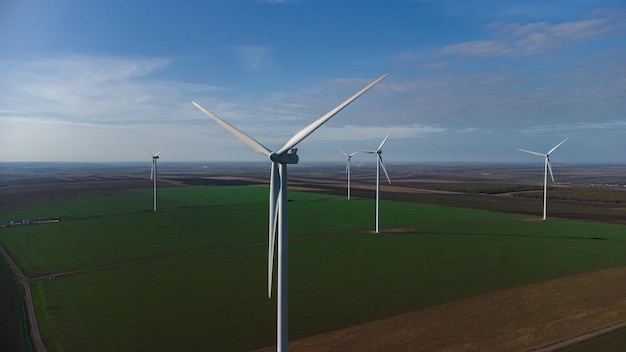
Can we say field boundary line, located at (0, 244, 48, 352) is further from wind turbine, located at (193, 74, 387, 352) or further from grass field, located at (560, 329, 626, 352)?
grass field, located at (560, 329, 626, 352)

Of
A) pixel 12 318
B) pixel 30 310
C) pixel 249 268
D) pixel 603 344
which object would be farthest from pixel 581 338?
pixel 30 310

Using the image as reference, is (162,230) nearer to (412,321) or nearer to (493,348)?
(412,321)

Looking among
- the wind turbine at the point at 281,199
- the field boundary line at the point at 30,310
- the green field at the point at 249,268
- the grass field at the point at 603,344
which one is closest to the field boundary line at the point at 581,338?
the grass field at the point at 603,344

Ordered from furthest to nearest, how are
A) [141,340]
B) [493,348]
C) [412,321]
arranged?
[412,321], [141,340], [493,348]

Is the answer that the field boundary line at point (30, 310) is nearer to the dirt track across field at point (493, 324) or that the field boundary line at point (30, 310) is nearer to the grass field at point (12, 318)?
the grass field at point (12, 318)

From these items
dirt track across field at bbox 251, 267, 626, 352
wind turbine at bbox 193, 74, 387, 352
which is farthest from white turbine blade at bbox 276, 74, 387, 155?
dirt track across field at bbox 251, 267, 626, 352

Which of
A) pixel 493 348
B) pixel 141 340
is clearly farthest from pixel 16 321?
pixel 493 348
